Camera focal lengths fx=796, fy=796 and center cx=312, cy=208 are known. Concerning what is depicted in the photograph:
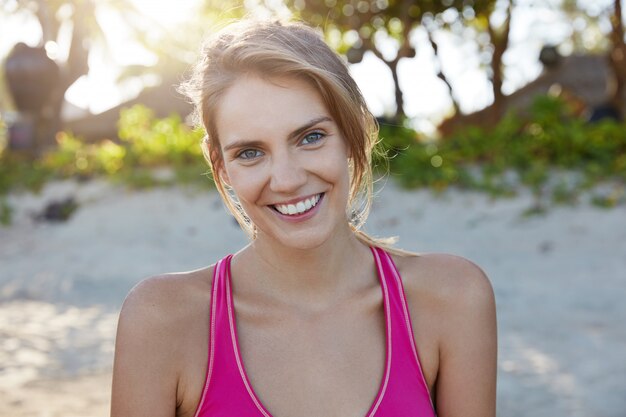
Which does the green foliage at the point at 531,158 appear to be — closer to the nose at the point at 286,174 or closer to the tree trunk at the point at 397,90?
the tree trunk at the point at 397,90

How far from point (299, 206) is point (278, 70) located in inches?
12.8

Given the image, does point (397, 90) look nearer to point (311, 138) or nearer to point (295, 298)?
point (295, 298)

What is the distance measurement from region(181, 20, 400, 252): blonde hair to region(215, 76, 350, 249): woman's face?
0.08 feet

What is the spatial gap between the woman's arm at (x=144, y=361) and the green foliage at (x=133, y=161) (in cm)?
923

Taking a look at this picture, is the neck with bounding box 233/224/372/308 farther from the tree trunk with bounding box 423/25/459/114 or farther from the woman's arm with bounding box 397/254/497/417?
the tree trunk with bounding box 423/25/459/114

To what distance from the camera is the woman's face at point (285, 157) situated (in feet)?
6.15

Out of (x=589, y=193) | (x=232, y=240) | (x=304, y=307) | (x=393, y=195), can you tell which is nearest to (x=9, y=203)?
(x=232, y=240)

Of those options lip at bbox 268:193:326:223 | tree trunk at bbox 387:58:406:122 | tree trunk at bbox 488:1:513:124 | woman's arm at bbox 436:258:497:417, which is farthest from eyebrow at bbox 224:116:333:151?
tree trunk at bbox 488:1:513:124

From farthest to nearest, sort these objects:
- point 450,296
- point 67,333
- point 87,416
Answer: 1. point 67,333
2. point 87,416
3. point 450,296

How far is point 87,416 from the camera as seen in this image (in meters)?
4.21

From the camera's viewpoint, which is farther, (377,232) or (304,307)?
(377,232)

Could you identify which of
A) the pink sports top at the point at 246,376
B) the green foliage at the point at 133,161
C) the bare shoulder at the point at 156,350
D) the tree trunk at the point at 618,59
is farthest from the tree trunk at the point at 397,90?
the bare shoulder at the point at 156,350

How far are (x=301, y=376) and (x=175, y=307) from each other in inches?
14.1

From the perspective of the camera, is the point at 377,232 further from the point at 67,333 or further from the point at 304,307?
the point at 304,307
